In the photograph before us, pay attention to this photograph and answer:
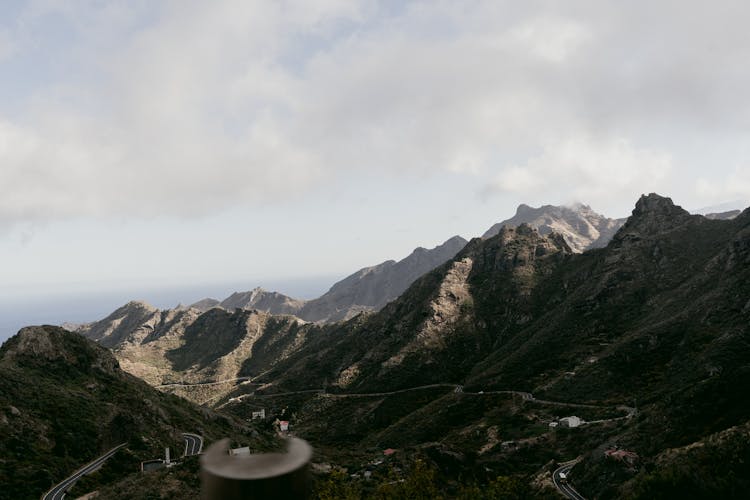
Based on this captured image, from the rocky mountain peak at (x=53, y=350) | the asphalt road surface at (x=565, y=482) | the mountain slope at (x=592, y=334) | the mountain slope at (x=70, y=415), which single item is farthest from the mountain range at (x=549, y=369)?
the rocky mountain peak at (x=53, y=350)

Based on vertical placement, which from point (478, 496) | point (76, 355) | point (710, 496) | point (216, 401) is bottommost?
point (216, 401)

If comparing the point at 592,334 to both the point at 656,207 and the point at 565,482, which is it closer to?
the point at 565,482

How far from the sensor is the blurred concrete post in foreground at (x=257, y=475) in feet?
12.5

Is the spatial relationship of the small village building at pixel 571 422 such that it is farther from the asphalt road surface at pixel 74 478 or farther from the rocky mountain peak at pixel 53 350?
the rocky mountain peak at pixel 53 350

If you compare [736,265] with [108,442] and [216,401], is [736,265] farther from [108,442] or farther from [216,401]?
[216,401]

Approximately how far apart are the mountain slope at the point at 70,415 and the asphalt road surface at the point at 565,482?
47.6m

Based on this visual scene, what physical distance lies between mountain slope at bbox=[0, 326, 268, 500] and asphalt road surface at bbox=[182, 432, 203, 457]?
1.37 meters

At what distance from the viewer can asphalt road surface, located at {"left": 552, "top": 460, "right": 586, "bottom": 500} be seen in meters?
46.5

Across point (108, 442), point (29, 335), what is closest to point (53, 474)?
point (108, 442)

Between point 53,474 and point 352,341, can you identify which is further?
point 352,341

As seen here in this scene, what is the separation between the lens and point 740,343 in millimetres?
66750

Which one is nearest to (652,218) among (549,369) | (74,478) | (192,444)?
(549,369)

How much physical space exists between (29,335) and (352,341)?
9510 centimetres

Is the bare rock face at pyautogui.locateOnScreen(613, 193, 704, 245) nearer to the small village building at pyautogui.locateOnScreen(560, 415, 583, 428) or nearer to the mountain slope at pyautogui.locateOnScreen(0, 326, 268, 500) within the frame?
the small village building at pyautogui.locateOnScreen(560, 415, 583, 428)
